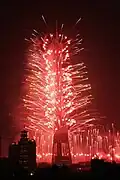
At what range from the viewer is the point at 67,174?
2280 inches

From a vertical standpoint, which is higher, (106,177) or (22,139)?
(22,139)

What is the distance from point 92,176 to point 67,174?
4242 millimetres

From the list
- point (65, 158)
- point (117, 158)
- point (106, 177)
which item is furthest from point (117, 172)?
point (117, 158)

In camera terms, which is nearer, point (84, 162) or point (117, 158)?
point (84, 162)

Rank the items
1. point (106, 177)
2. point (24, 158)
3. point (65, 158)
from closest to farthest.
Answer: point (106, 177) < point (65, 158) < point (24, 158)

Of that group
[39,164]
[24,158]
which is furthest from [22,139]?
[39,164]

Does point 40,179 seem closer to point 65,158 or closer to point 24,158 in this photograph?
point 65,158

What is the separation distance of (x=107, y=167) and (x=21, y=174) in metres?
12.0

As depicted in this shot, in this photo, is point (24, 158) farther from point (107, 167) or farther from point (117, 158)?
point (107, 167)

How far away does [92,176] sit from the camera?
55.2 meters

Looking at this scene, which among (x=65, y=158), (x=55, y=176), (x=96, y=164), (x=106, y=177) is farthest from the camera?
(x=65, y=158)

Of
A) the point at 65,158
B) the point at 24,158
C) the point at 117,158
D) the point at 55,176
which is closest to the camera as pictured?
the point at 55,176

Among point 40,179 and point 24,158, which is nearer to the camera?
point 40,179

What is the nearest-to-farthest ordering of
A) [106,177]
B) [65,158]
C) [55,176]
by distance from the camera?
[106,177]
[55,176]
[65,158]
